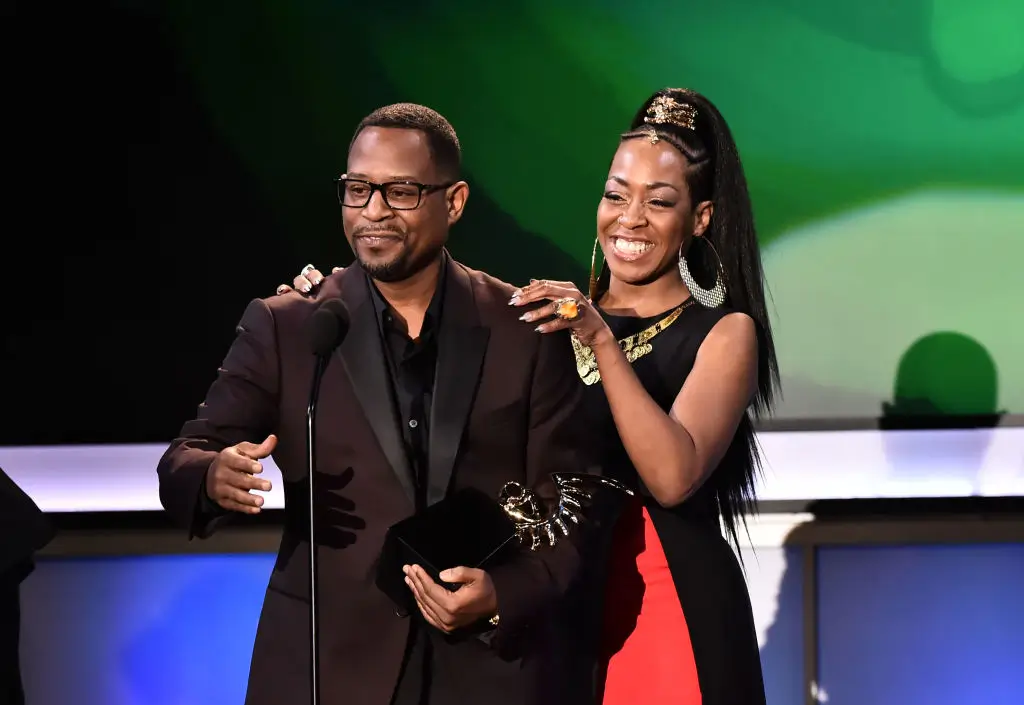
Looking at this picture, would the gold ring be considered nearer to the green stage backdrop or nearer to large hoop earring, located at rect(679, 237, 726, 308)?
large hoop earring, located at rect(679, 237, 726, 308)

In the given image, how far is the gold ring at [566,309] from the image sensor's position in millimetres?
1856

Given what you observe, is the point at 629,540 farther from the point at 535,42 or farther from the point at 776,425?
the point at 535,42

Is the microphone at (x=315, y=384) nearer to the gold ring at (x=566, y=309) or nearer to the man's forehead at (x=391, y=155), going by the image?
the man's forehead at (x=391, y=155)

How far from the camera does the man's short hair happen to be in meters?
1.79

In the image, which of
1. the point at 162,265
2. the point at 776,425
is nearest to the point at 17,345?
the point at 162,265

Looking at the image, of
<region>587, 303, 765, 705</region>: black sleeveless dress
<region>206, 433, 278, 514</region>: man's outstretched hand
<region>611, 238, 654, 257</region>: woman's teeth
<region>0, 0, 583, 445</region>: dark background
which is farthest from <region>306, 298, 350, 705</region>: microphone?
<region>0, 0, 583, 445</region>: dark background

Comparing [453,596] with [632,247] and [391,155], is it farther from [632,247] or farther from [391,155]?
[632,247]

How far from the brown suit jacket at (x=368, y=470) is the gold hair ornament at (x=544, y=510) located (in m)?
0.02

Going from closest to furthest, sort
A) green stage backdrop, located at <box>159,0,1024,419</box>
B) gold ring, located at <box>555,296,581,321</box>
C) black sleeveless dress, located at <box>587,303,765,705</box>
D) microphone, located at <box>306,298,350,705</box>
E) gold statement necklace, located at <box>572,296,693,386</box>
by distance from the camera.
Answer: microphone, located at <box>306,298,350,705</box>, gold ring, located at <box>555,296,581,321</box>, black sleeveless dress, located at <box>587,303,765,705</box>, gold statement necklace, located at <box>572,296,693,386</box>, green stage backdrop, located at <box>159,0,1024,419</box>

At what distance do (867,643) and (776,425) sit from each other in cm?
64

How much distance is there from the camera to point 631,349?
2.32m

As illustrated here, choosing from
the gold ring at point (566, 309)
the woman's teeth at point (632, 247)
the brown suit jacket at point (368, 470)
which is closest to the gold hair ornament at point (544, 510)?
the brown suit jacket at point (368, 470)

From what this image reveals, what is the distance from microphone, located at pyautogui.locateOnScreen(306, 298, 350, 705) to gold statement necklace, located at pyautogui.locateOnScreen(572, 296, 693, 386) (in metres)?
0.81

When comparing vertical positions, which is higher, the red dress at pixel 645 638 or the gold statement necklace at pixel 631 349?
the gold statement necklace at pixel 631 349
